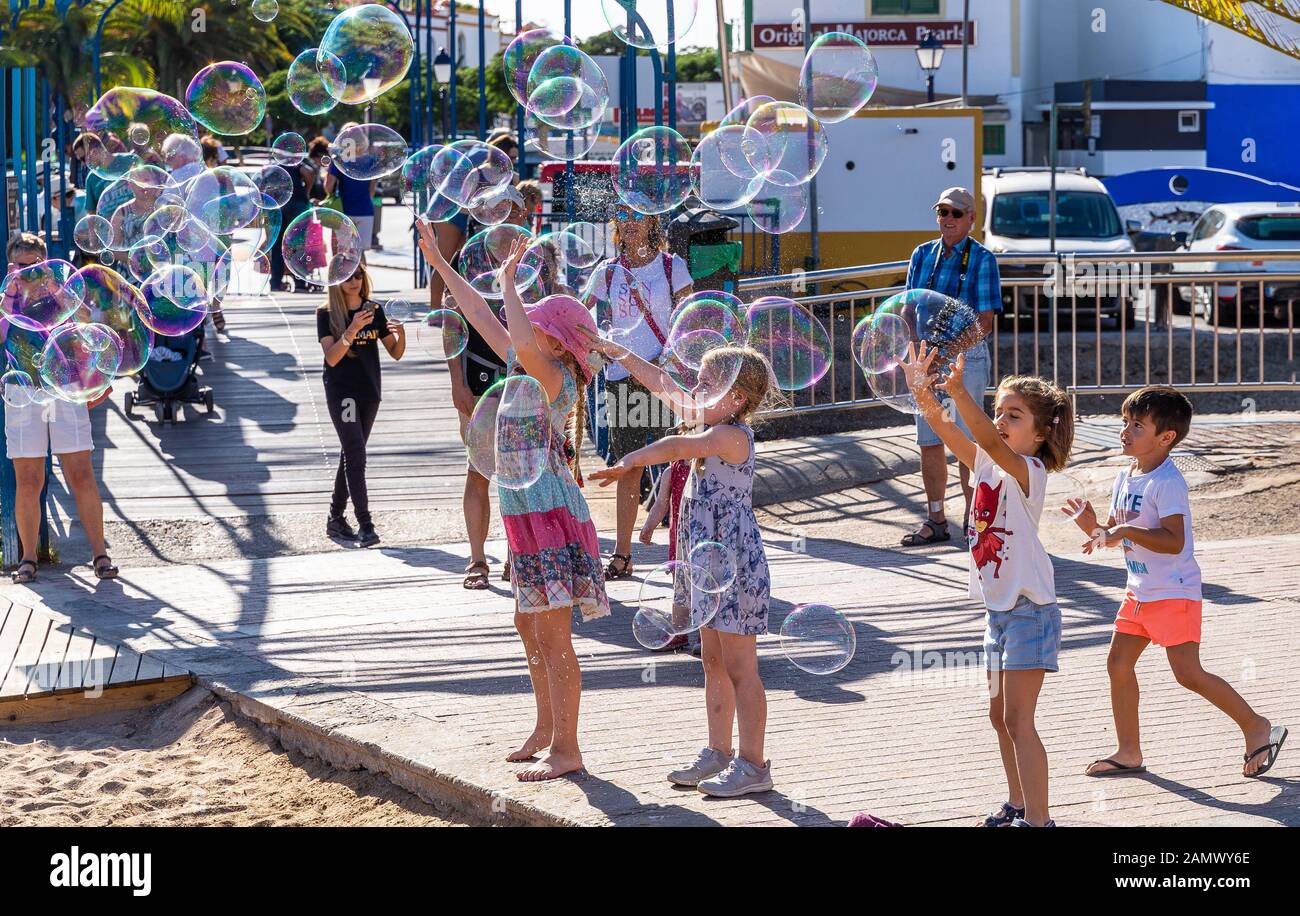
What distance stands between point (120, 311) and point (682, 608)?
160 inches

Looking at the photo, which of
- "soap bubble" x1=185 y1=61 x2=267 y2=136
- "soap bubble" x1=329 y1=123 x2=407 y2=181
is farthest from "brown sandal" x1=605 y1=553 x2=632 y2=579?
"soap bubble" x1=185 y1=61 x2=267 y2=136

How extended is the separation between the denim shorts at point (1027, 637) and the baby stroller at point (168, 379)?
864 cm

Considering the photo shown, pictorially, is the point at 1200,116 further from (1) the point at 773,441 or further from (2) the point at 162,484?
(2) the point at 162,484

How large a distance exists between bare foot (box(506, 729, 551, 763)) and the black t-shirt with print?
13.6 feet

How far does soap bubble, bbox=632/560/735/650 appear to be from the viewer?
16.4 feet

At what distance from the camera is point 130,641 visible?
706 centimetres

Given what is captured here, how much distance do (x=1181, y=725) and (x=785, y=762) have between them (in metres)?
1.45

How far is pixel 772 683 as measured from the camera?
20.9ft

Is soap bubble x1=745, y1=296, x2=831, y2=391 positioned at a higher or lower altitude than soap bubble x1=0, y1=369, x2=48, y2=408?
higher

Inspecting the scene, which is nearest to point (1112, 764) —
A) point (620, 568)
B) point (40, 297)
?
point (620, 568)

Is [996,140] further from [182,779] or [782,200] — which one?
[182,779]

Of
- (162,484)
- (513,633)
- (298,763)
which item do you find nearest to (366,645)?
(513,633)

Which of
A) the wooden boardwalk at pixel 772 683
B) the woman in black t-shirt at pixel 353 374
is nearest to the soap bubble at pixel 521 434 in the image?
the wooden boardwalk at pixel 772 683

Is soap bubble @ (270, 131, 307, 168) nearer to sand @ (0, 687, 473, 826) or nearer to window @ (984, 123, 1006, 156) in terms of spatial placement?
sand @ (0, 687, 473, 826)
